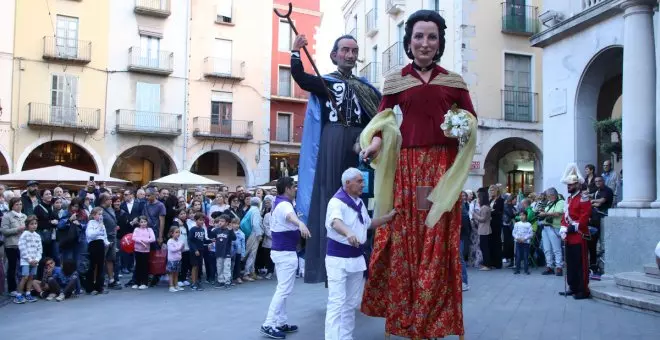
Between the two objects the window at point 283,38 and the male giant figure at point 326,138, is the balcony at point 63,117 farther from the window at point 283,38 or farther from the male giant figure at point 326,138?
the male giant figure at point 326,138

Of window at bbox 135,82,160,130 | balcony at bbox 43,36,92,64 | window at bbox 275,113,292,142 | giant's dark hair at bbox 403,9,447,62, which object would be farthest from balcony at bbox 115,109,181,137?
giant's dark hair at bbox 403,9,447,62

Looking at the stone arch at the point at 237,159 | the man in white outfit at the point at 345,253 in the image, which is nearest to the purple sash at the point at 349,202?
the man in white outfit at the point at 345,253

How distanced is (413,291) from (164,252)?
7.45 m

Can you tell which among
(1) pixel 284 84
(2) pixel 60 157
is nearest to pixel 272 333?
(2) pixel 60 157

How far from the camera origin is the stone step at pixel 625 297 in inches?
282

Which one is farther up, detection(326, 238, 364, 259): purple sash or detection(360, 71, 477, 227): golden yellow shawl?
detection(360, 71, 477, 227): golden yellow shawl

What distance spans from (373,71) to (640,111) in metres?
21.7

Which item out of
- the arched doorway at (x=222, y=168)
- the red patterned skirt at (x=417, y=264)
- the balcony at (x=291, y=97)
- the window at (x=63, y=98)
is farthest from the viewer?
the balcony at (x=291, y=97)

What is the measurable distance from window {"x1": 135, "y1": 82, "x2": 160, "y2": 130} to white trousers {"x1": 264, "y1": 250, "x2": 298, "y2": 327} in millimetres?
25180

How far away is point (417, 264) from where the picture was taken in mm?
4602

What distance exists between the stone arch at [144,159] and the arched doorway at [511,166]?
14879mm

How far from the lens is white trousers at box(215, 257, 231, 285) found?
1109 centimetres

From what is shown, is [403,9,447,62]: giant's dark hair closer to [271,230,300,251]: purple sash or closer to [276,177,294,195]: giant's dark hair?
[276,177,294,195]: giant's dark hair

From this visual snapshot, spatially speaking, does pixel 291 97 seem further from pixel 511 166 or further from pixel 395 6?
pixel 511 166
